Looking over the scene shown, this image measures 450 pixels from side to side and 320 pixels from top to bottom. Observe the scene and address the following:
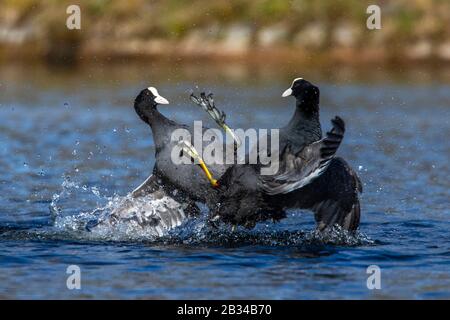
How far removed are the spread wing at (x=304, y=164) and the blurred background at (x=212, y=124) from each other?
53cm

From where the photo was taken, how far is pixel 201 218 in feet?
29.1

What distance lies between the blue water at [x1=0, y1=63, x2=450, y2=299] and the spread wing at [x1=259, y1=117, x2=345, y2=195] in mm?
527

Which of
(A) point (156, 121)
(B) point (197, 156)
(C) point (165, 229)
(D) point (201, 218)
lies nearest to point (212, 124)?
(D) point (201, 218)

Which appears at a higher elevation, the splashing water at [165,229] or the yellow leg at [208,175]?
the yellow leg at [208,175]

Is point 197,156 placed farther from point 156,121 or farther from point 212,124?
point 212,124

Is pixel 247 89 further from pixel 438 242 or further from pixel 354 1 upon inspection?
pixel 438 242

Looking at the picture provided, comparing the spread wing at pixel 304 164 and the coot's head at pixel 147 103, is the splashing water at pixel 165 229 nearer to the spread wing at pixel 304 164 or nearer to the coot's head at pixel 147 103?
the spread wing at pixel 304 164

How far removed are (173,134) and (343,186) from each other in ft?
4.91

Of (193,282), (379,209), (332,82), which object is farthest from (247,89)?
(193,282)

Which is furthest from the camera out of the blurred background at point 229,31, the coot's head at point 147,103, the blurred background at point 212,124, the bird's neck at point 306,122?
the blurred background at point 229,31

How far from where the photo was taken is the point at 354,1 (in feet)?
85.7

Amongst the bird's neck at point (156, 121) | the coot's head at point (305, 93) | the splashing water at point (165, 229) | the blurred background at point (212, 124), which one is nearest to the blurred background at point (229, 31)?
the blurred background at point (212, 124)

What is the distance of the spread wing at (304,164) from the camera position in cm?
725

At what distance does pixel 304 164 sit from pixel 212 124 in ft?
25.5
